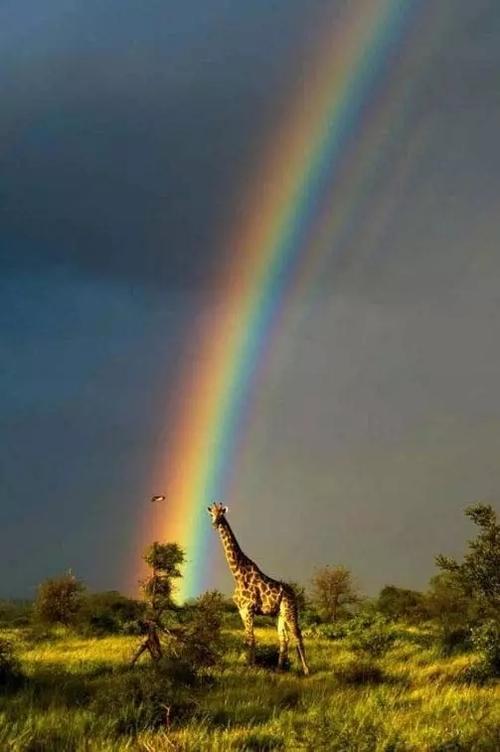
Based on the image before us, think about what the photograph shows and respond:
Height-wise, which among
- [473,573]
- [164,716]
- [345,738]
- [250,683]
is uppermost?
[473,573]

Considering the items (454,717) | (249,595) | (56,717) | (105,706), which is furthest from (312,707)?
(249,595)

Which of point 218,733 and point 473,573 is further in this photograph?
point 473,573

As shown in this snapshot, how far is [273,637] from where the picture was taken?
99.2 ft

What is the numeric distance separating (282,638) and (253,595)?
7.70ft

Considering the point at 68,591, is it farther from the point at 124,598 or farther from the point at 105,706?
the point at 105,706

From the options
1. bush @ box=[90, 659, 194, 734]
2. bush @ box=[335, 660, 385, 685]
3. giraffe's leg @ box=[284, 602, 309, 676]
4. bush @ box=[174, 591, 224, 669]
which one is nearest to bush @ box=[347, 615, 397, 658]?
giraffe's leg @ box=[284, 602, 309, 676]

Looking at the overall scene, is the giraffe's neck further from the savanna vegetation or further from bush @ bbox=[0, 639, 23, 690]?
bush @ bbox=[0, 639, 23, 690]

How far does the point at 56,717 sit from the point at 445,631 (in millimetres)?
19201

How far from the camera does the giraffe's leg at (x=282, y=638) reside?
2099 centimetres

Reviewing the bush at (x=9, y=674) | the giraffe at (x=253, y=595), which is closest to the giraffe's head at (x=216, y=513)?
the giraffe at (x=253, y=595)

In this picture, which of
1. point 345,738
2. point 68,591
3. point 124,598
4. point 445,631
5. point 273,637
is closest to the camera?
point 345,738

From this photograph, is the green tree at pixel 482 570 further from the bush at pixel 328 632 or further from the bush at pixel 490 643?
the bush at pixel 328 632

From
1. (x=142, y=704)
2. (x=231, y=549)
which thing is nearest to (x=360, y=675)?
(x=142, y=704)

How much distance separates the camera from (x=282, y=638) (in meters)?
Result: 21.7
